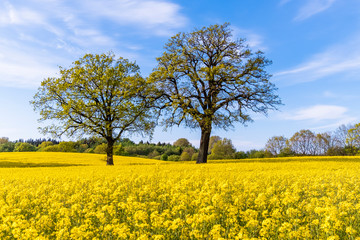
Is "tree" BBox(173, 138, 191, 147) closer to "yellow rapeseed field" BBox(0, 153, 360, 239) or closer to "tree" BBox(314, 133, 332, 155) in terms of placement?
"tree" BBox(314, 133, 332, 155)

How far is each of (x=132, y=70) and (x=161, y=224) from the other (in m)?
29.2

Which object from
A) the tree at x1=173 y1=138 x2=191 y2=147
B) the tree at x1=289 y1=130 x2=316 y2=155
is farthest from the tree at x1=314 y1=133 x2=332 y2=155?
the tree at x1=173 y1=138 x2=191 y2=147

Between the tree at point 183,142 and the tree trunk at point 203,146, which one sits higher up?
the tree at point 183,142

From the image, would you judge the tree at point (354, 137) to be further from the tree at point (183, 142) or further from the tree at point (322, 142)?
the tree at point (183, 142)

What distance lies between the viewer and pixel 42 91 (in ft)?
102

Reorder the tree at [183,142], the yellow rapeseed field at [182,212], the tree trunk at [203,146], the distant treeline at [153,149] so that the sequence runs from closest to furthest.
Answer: the yellow rapeseed field at [182,212]
the tree trunk at [203,146]
the distant treeline at [153,149]
the tree at [183,142]

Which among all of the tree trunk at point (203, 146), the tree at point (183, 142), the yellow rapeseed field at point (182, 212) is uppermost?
the tree at point (183, 142)

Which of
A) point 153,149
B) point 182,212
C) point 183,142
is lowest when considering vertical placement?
point 182,212

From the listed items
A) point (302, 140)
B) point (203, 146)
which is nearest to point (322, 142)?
point (302, 140)

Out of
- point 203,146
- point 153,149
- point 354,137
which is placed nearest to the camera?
point 203,146

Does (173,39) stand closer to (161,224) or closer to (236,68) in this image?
(236,68)

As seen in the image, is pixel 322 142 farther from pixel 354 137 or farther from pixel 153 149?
pixel 153 149

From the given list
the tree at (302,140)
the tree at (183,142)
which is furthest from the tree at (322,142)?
the tree at (183,142)

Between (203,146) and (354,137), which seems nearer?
(203,146)
